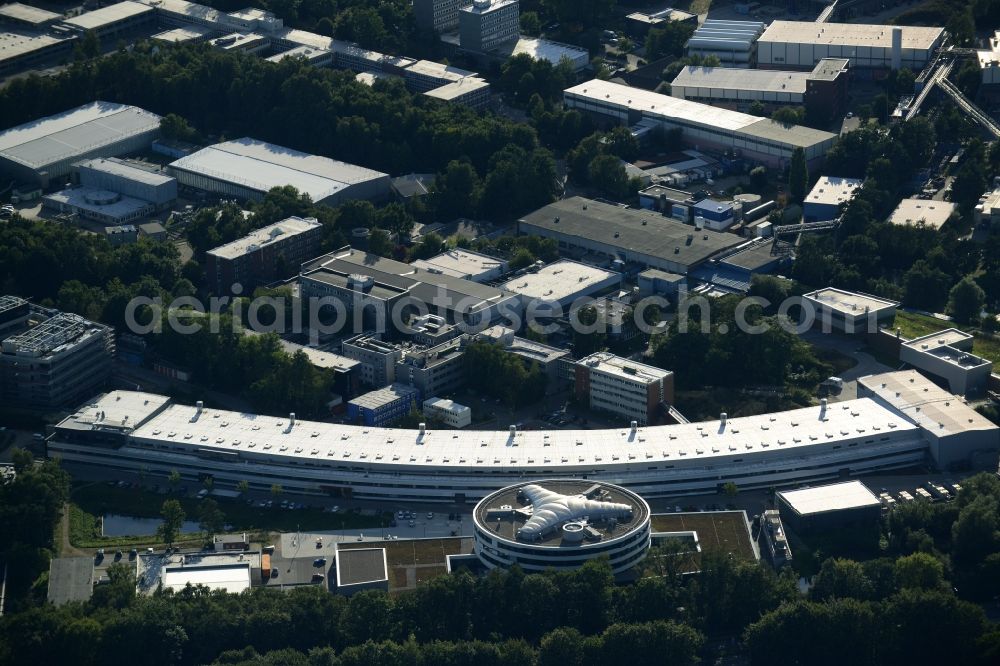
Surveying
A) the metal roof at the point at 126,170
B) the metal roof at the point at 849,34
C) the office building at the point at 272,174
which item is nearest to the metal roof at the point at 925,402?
the office building at the point at 272,174

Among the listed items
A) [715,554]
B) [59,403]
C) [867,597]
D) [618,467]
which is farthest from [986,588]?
[59,403]

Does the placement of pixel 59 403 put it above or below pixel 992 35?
below

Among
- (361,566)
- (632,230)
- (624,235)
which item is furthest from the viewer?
(632,230)

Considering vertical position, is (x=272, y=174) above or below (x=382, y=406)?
above

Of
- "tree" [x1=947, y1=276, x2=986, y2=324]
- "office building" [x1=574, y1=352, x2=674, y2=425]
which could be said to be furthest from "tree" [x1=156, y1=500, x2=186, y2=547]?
"tree" [x1=947, y1=276, x2=986, y2=324]

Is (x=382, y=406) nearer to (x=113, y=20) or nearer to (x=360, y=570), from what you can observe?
(x=360, y=570)

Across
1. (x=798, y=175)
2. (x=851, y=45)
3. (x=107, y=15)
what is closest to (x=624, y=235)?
(x=798, y=175)

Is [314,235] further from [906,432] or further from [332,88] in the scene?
[906,432]
